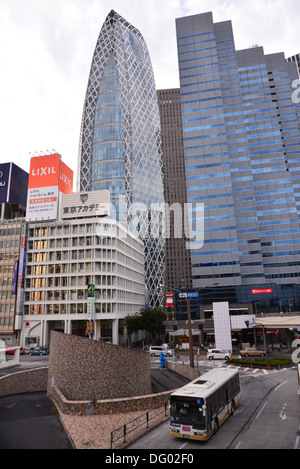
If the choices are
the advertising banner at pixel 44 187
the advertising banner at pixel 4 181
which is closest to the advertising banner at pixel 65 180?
the advertising banner at pixel 44 187

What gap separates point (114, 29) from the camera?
481 feet

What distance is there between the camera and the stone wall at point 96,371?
22359 millimetres

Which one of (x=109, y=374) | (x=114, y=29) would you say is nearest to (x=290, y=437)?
(x=109, y=374)

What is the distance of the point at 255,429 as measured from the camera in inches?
659

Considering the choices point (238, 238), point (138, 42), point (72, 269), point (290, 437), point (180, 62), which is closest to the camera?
point (290, 437)

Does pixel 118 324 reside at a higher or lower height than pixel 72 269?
lower

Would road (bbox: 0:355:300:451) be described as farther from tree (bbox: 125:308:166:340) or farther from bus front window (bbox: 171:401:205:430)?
tree (bbox: 125:308:166:340)

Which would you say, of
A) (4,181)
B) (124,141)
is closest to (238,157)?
(124,141)

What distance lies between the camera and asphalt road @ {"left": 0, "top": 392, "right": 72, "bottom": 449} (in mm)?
15547

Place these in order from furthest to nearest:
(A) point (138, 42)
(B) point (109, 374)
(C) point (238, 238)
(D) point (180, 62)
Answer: (A) point (138, 42), (D) point (180, 62), (C) point (238, 238), (B) point (109, 374)

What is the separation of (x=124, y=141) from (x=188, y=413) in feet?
413

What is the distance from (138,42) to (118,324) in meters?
150

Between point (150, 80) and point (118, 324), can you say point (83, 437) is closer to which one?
point (118, 324)

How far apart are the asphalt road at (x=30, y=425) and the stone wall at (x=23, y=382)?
9.03 ft
